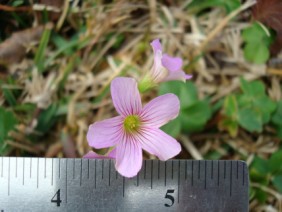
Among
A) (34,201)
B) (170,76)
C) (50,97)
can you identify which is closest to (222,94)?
(170,76)

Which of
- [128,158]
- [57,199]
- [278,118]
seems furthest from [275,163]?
[57,199]

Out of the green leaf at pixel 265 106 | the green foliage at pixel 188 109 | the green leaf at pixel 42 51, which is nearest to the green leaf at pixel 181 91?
the green foliage at pixel 188 109

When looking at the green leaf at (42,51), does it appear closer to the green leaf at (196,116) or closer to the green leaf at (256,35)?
the green leaf at (196,116)

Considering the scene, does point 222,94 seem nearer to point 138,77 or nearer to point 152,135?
point 138,77

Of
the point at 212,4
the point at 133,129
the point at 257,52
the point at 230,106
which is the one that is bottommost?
the point at 133,129

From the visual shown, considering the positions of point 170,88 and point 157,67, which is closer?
point 157,67

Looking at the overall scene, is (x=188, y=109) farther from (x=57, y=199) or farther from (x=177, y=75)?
(x=57, y=199)
